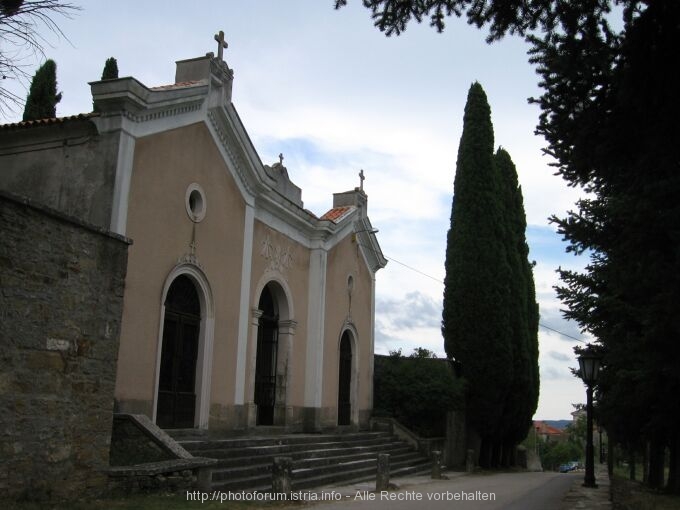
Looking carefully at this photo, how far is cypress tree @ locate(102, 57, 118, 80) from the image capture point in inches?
944

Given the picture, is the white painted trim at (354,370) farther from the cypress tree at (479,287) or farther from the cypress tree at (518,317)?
the cypress tree at (518,317)

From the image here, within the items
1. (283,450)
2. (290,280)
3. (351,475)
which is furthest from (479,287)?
(283,450)

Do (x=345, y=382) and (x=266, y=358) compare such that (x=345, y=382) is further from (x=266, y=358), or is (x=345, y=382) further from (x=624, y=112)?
(x=624, y=112)

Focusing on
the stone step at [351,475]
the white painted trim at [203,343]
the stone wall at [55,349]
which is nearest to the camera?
the stone wall at [55,349]

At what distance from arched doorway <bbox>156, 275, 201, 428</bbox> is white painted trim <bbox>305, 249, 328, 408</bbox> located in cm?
550

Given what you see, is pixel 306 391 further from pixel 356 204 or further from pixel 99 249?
pixel 99 249

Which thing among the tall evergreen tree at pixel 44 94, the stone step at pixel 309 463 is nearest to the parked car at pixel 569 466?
the stone step at pixel 309 463

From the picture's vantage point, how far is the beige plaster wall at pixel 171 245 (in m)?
12.1

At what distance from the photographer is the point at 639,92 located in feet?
19.9

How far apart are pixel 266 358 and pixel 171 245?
594 cm

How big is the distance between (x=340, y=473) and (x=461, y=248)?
11251 mm

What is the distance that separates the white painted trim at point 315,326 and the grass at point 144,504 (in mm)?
8790

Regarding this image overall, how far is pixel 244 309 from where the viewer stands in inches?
628

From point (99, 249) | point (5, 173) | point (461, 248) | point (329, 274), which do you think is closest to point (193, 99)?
point (5, 173)
